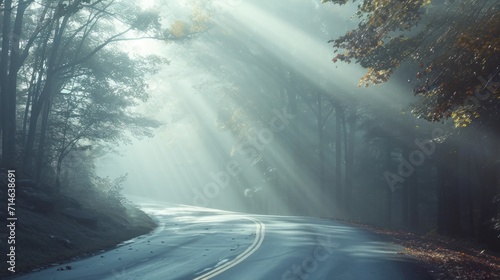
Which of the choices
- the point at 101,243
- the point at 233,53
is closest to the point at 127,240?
the point at 101,243

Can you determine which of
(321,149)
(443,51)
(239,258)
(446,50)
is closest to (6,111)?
(239,258)

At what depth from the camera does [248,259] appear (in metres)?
14.2

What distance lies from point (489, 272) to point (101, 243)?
1154 cm

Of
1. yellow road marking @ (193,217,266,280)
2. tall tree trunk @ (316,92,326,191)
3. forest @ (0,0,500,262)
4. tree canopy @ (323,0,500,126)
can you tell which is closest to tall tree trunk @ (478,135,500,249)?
forest @ (0,0,500,262)

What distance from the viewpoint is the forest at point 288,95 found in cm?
1345

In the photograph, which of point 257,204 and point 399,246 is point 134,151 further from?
point 399,246

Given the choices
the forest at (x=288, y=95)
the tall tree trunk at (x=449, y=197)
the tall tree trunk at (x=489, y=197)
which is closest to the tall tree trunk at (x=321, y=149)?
the forest at (x=288, y=95)

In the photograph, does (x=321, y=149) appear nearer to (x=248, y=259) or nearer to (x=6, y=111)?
(x=6, y=111)

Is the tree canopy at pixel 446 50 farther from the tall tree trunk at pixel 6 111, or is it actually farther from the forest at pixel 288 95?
the tall tree trunk at pixel 6 111

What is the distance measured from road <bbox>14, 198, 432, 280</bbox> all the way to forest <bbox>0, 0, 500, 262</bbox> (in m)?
3.85

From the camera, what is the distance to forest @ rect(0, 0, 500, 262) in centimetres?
1345

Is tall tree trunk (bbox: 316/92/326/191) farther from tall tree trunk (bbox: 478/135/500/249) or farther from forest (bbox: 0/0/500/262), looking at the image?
tall tree trunk (bbox: 478/135/500/249)

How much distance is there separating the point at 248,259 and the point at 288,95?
99.0 feet

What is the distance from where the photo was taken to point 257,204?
60.8 meters
